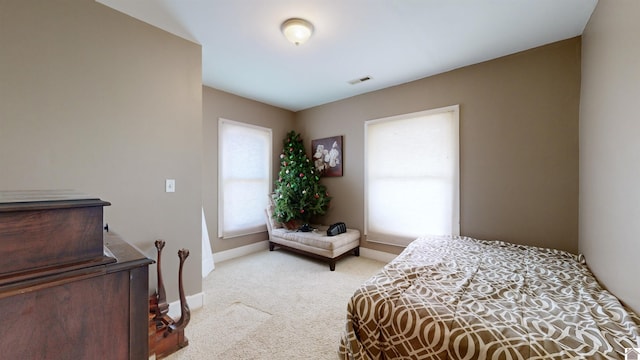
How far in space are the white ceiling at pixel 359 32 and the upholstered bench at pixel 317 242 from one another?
2129mm

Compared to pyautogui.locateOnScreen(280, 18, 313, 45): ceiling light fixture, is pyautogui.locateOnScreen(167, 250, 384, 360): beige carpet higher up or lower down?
lower down

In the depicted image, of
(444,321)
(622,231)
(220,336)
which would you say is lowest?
(220,336)

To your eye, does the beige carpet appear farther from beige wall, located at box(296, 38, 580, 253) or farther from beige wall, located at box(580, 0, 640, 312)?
beige wall, located at box(580, 0, 640, 312)

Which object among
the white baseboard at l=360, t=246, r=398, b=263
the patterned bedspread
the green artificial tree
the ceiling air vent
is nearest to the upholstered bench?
the white baseboard at l=360, t=246, r=398, b=263

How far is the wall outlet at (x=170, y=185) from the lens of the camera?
2189 millimetres

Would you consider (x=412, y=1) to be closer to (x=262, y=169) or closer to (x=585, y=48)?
(x=585, y=48)

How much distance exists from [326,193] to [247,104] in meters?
1.92

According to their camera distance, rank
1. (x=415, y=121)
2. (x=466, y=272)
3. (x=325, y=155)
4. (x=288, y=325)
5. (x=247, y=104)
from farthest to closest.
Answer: (x=325, y=155) → (x=247, y=104) → (x=415, y=121) → (x=288, y=325) → (x=466, y=272)

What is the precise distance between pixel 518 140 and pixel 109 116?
373 cm

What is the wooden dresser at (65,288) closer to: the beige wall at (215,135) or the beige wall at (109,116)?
the beige wall at (109,116)

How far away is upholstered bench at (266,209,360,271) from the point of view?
3266mm

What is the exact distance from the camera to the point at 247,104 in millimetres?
3977

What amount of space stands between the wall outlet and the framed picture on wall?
8.03 feet

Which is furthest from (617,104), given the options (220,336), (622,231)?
(220,336)
